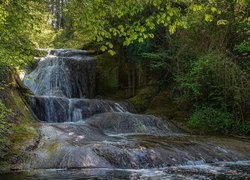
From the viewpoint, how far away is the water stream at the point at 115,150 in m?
8.79

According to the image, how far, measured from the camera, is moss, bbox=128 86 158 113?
1898 cm

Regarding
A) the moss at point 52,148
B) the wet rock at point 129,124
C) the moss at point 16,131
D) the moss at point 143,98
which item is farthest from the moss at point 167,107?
the moss at point 52,148

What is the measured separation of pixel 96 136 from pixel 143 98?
25.4 feet

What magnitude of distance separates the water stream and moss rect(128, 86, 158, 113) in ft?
6.09

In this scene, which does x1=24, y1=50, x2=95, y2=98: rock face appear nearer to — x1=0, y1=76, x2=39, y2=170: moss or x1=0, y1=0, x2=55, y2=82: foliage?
x1=0, y1=76, x2=39, y2=170: moss

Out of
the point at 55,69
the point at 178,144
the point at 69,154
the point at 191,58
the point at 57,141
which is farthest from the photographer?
the point at 55,69

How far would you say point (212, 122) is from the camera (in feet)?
51.2

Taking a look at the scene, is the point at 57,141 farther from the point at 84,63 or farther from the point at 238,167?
the point at 84,63

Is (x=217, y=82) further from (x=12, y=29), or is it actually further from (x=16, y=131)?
(x=12, y=29)

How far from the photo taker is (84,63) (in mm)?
21125

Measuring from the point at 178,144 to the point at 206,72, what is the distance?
5.48 meters

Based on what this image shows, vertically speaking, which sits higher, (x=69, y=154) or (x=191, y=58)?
(x=191, y=58)

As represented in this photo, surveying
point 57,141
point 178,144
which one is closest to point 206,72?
point 178,144

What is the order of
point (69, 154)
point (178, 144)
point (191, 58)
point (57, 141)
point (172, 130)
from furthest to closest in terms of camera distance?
1. point (191, 58)
2. point (172, 130)
3. point (178, 144)
4. point (57, 141)
5. point (69, 154)
